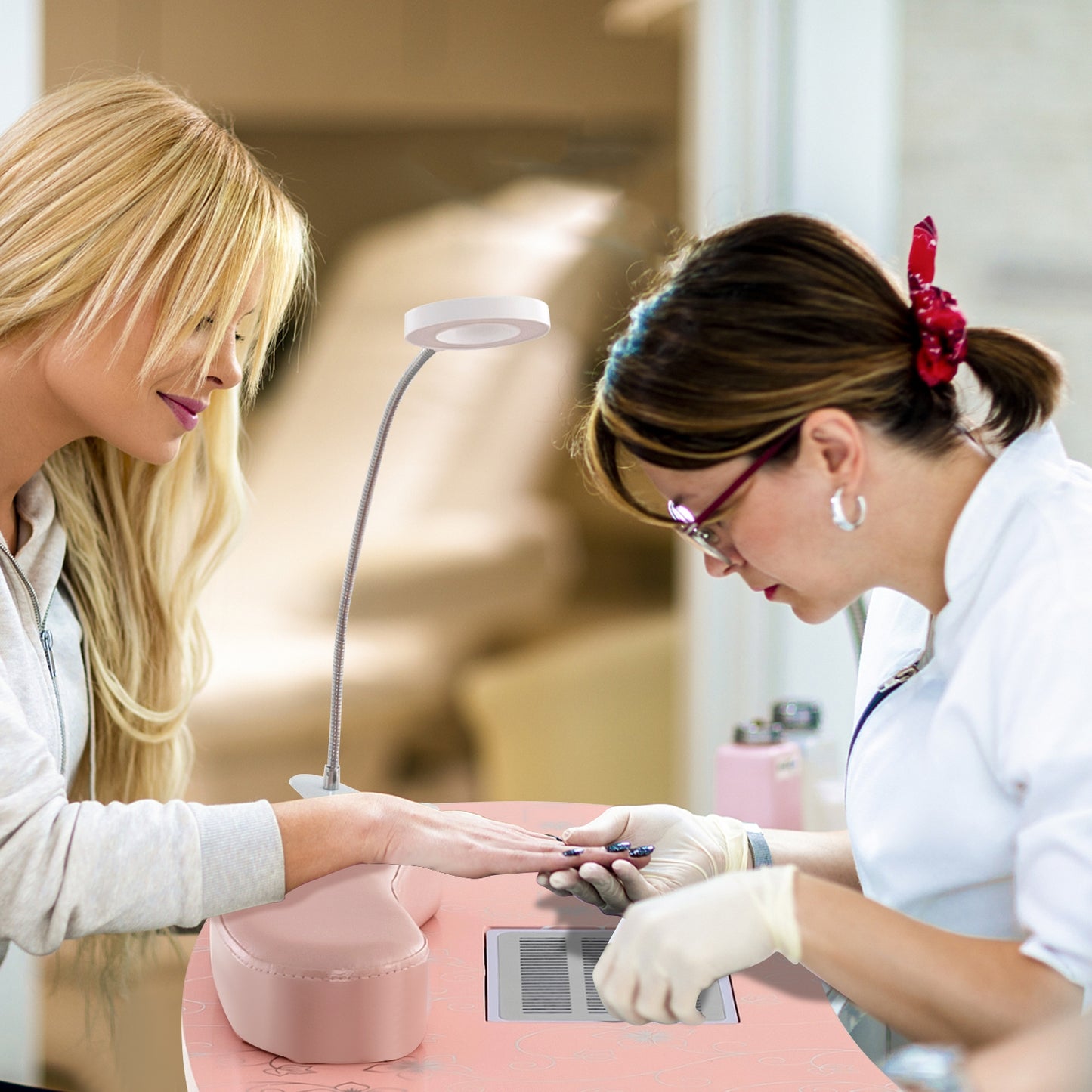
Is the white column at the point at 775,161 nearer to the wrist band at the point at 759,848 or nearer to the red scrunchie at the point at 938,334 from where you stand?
the wrist band at the point at 759,848

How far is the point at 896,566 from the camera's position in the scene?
1019mm

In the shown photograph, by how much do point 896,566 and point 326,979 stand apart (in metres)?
A: 0.61

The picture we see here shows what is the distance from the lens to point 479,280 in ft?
8.82

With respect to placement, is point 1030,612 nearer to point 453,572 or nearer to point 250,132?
point 453,572

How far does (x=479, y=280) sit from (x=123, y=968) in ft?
5.51

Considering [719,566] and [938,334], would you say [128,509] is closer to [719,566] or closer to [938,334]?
[719,566]

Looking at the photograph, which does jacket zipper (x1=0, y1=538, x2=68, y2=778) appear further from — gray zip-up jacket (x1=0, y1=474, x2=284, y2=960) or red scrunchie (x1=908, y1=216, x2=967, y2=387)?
red scrunchie (x1=908, y1=216, x2=967, y2=387)

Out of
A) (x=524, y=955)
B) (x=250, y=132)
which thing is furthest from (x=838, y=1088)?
(x=250, y=132)

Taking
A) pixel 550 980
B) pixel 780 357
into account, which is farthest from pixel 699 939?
pixel 780 357

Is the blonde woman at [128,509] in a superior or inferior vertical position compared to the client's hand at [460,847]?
superior

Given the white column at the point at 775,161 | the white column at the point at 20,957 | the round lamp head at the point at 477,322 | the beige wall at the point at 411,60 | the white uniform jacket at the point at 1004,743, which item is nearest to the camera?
the white uniform jacket at the point at 1004,743

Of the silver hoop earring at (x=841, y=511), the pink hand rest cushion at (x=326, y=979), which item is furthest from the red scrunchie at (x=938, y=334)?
the pink hand rest cushion at (x=326, y=979)

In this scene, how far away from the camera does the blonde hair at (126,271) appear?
1151 millimetres

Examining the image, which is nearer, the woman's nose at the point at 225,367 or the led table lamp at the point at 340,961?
the led table lamp at the point at 340,961
